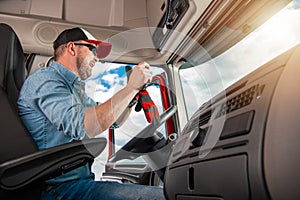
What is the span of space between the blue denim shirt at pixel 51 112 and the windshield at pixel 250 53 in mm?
562

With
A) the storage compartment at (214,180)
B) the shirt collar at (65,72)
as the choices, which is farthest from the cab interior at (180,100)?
the shirt collar at (65,72)

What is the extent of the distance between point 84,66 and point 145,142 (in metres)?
0.54

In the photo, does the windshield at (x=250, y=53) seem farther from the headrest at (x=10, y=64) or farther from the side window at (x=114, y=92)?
the headrest at (x=10, y=64)

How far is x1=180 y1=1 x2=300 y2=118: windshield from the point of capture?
1.40m

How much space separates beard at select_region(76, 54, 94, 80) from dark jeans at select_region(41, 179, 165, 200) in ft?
2.06

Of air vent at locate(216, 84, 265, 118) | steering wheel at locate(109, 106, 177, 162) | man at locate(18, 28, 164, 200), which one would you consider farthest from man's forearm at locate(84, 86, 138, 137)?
air vent at locate(216, 84, 265, 118)

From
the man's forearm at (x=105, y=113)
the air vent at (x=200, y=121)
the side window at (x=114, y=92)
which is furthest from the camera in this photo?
the side window at (x=114, y=92)

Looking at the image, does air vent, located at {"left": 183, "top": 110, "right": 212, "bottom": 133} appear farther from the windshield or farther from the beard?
the beard

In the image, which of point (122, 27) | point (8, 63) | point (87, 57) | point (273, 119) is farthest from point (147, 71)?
point (122, 27)

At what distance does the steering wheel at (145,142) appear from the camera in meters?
1.45

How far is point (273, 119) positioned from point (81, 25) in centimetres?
226

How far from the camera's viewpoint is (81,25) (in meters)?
2.43

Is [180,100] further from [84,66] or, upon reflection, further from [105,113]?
[105,113]

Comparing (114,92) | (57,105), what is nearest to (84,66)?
(114,92)
